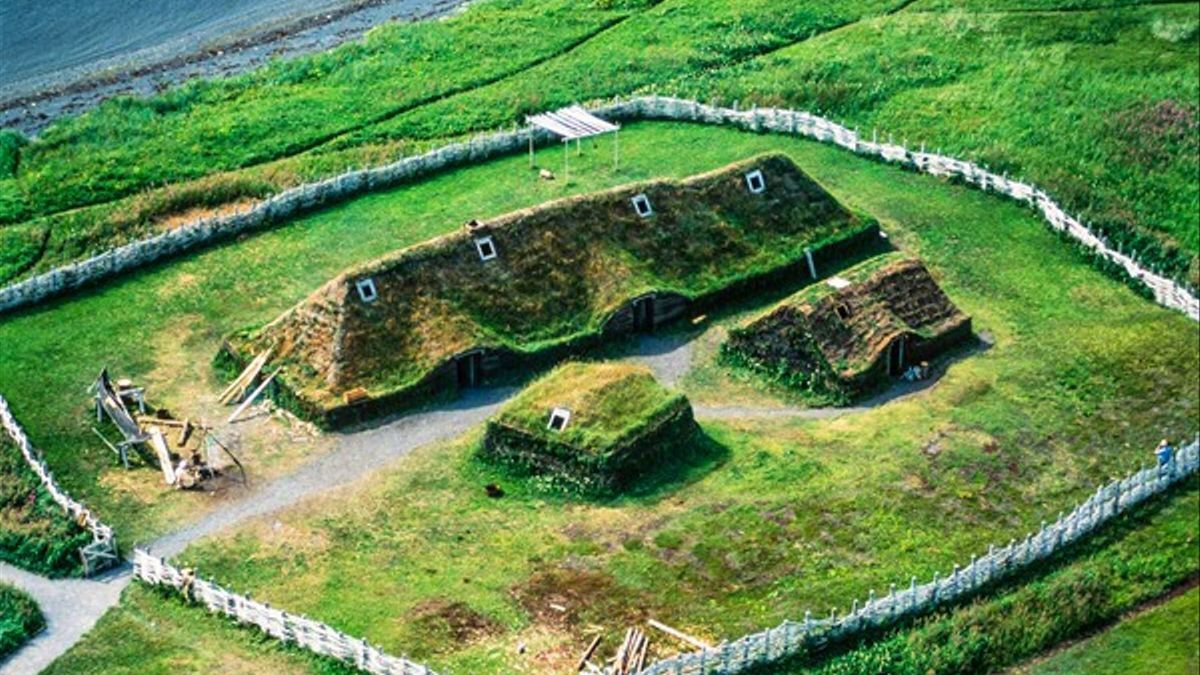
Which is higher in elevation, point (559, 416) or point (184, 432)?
point (559, 416)

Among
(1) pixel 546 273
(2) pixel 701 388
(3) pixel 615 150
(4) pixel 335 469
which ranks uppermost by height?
(1) pixel 546 273

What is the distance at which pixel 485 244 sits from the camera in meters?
73.9

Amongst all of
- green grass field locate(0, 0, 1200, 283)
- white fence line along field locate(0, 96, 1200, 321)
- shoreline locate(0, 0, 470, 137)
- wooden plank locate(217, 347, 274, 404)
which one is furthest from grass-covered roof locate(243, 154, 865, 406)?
shoreline locate(0, 0, 470, 137)

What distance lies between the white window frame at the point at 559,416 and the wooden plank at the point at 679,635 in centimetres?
979

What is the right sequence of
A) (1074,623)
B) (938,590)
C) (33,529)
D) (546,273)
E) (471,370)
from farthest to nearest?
(546,273) < (471,370) < (33,529) < (1074,623) < (938,590)

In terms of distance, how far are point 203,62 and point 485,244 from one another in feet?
136

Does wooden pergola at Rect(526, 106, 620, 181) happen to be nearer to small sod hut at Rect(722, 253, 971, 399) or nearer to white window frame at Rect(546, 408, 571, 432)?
small sod hut at Rect(722, 253, 971, 399)

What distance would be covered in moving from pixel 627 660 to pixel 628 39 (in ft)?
190

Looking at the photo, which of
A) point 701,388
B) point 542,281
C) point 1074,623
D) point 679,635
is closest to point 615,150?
point 542,281

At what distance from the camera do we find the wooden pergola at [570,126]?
85375mm

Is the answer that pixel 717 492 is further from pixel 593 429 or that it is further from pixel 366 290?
pixel 366 290

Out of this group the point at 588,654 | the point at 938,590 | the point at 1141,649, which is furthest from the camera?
the point at 938,590

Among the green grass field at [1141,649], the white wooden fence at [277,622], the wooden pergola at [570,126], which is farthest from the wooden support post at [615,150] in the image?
the green grass field at [1141,649]

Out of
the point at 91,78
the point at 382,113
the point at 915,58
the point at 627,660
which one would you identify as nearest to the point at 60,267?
the point at 382,113
